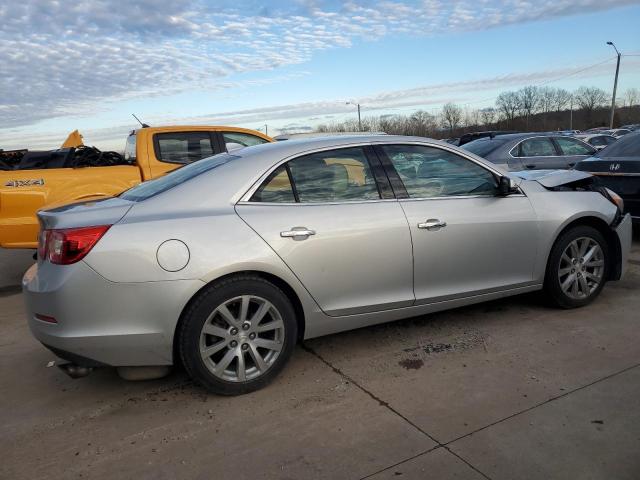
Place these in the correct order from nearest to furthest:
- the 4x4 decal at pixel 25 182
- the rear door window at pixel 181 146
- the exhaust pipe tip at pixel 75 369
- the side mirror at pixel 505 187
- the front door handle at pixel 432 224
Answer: the exhaust pipe tip at pixel 75 369 < the front door handle at pixel 432 224 < the side mirror at pixel 505 187 < the 4x4 decal at pixel 25 182 < the rear door window at pixel 181 146

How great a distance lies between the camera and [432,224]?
3773mm

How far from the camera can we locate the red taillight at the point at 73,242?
9.66ft

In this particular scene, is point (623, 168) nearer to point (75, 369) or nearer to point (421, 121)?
point (75, 369)

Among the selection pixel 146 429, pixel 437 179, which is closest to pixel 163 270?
pixel 146 429

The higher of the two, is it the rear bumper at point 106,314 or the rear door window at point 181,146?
the rear door window at point 181,146

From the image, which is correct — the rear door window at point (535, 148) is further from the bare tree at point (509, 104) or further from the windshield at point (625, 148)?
the bare tree at point (509, 104)

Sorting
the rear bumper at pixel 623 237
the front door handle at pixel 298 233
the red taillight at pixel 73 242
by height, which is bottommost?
the rear bumper at pixel 623 237

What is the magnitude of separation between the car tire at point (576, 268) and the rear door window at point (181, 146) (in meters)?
4.61

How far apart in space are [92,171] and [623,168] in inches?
256

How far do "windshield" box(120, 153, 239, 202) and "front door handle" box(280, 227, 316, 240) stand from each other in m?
0.70

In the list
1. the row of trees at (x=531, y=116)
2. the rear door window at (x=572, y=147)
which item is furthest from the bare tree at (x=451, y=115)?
the rear door window at (x=572, y=147)

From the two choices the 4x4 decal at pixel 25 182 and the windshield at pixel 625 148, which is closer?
the 4x4 decal at pixel 25 182

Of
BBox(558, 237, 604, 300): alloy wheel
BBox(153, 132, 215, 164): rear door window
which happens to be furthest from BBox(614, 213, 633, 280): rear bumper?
BBox(153, 132, 215, 164): rear door window

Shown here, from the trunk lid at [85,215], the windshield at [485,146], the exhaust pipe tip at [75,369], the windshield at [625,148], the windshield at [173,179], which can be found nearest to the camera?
the trunk lid at [85,215]
